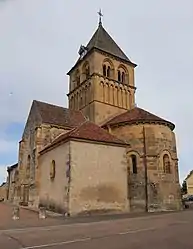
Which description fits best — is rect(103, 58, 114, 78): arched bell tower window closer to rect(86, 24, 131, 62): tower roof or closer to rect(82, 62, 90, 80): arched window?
rect(86, 24, 131, 62): tower roof

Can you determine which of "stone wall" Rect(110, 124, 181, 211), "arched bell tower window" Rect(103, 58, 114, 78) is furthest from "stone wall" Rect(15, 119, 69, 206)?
"arched bell tower window" Rect(103, 58, 114, 78)

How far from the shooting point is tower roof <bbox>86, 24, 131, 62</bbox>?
34688mm

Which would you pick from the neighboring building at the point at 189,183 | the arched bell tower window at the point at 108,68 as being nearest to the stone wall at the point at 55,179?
the arched bell tower window at the point at 108,68

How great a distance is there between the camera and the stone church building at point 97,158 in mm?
19797

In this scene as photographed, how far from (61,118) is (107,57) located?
1103cm

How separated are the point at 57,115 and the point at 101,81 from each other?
7.25m

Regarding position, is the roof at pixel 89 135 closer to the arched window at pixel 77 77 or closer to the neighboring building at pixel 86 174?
the neighboring building at pixel 86 174

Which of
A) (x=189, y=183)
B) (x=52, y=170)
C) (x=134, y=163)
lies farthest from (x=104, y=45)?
(x=189, y=183)

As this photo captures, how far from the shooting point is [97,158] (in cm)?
2058

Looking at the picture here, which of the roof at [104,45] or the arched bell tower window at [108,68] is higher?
the roof at [104,45]

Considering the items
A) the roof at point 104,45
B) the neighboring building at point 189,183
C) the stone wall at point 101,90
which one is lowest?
the neighboring building at point 189,183

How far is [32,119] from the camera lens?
2825cm

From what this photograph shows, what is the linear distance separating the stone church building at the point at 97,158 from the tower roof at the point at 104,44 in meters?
2.56

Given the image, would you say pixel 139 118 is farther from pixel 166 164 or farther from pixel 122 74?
pixel 122 74
